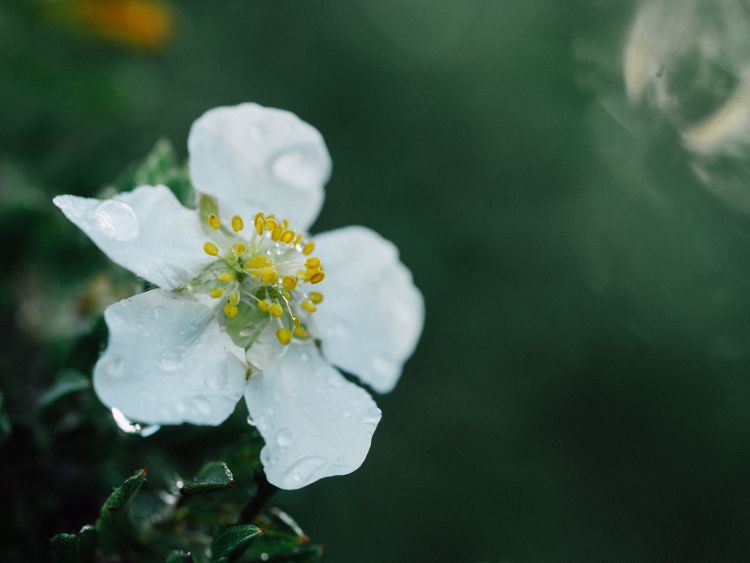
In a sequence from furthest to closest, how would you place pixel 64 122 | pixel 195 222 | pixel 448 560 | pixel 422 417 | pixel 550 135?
pixel 550 135 → pixel 422 417 → pixel 448 560 → pixel 64 122 → pixel 195 222

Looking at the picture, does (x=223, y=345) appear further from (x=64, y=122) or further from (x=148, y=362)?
(x=64, y=122)

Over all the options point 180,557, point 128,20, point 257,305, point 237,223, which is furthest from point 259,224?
point 128,20

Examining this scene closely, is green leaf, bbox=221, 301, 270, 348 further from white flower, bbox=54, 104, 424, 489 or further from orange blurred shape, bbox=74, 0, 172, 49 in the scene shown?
orange blurred shape, bbox=74, 0, 172, 49

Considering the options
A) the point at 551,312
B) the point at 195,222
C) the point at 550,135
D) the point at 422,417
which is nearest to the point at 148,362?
the point at 195,222

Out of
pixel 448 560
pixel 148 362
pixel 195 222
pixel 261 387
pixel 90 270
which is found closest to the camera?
pixel 148 362

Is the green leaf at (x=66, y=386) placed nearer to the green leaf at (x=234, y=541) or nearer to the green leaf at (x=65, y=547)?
the green leaf at (x=65, y=547)

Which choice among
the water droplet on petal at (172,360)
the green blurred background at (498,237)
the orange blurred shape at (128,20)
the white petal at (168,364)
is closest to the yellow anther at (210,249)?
the white petal at (168,364)

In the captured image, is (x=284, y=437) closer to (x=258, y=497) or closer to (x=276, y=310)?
(x=258, y=497)
